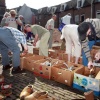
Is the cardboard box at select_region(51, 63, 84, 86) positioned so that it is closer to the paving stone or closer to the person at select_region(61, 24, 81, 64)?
the paving stone

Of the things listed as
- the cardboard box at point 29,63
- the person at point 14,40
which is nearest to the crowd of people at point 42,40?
the person at point 14,40

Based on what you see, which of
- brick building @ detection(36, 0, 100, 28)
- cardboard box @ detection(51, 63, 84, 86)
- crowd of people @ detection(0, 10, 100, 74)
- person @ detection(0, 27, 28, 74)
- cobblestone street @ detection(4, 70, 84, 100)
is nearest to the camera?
cobblestone street @ detection(4, 70, 84, 100)

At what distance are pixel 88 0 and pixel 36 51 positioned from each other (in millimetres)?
24737

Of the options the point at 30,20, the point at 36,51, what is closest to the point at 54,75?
the point at 36,51

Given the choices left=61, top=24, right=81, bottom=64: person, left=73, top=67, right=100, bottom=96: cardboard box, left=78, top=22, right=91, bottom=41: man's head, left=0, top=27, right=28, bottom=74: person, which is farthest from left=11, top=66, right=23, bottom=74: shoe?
left=78, top=22, right=91, bottom=41: man's head

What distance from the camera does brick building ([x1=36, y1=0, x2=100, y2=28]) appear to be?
26.8 metres

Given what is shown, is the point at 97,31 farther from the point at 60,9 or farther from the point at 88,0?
the point at 60,9

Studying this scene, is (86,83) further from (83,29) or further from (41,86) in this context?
(83,29)

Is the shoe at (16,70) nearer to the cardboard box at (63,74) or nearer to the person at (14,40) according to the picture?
the person at (14,40)

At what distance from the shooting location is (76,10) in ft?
103

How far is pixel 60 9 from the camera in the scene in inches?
1398

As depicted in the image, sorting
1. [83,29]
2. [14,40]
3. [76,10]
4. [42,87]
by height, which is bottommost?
[42,87]

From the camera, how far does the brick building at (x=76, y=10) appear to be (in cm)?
2684

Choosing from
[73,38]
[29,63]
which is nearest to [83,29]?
[73,38]
